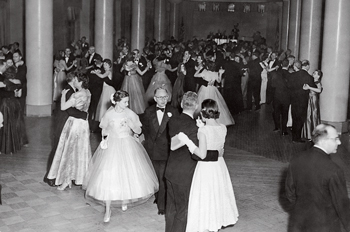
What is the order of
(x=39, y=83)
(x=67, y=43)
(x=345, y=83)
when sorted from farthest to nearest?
(x=67, y=43) < (x=39, y=83) < (x=345, y=83)

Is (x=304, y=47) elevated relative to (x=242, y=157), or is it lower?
elevated

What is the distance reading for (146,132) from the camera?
19.1 ft

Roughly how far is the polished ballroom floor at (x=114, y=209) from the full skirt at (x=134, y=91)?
8.21 feet

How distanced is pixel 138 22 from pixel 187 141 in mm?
16267

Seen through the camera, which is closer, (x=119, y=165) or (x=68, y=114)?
(x=119, y=165)

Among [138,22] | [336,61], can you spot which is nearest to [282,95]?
[336,61]

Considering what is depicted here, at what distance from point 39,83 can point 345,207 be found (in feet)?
31.8

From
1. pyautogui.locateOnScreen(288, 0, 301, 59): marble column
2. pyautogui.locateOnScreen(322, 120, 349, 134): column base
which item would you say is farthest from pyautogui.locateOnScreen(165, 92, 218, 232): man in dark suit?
pyautogui.locateOnScreen(288, 0, 301, 59): marble column

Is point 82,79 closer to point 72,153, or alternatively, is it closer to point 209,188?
point 72,153

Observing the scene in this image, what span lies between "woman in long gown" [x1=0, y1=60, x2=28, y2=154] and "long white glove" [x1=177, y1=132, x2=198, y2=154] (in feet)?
15.0

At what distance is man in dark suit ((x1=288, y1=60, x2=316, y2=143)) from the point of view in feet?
31.4

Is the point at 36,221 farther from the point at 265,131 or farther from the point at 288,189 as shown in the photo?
the point at 265,131

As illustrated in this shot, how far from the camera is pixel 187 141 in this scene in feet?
14.9

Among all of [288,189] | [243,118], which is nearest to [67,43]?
[243,118]
